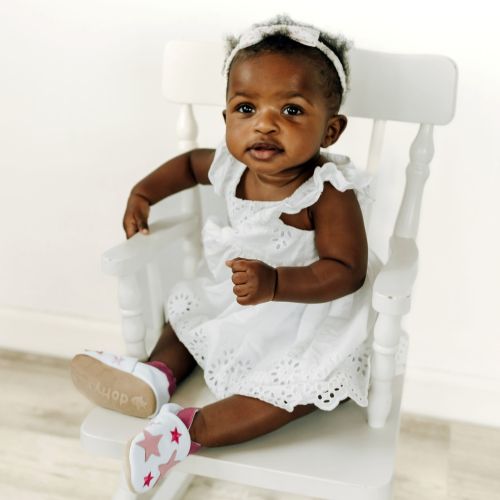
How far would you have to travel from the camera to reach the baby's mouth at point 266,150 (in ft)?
2.93

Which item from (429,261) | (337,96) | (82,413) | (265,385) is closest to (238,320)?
(265,385)

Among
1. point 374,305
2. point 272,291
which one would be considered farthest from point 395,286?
point 272,291

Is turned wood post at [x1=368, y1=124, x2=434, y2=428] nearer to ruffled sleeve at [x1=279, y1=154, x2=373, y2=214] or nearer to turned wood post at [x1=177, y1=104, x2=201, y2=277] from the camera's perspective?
ruffled sleeve at [x1=279, y1=154, x2=373, y2=214]

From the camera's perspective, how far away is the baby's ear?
950 mm

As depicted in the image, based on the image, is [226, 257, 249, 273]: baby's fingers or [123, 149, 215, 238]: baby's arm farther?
[123, 149, 215, 238]: baby's arm

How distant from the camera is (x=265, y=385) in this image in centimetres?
90

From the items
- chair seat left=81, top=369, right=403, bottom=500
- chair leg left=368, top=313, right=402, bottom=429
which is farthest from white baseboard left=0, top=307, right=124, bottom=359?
chair leg left=368, top=313, right=402, bottom=429

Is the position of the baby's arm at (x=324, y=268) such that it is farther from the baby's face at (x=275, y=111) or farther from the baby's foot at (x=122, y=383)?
the baby's foot at (x=122, y=383)

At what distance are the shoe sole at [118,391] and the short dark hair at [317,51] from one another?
43cm

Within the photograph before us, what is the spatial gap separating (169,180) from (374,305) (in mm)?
413

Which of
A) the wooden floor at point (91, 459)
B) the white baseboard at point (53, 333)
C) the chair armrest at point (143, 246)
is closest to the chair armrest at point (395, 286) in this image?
the chair armrest at point (143, 246)

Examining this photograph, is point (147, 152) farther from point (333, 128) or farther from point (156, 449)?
point (156, 449)

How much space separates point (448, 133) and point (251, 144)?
485 mm

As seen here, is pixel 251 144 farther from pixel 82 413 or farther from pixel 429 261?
pixel 82 413
